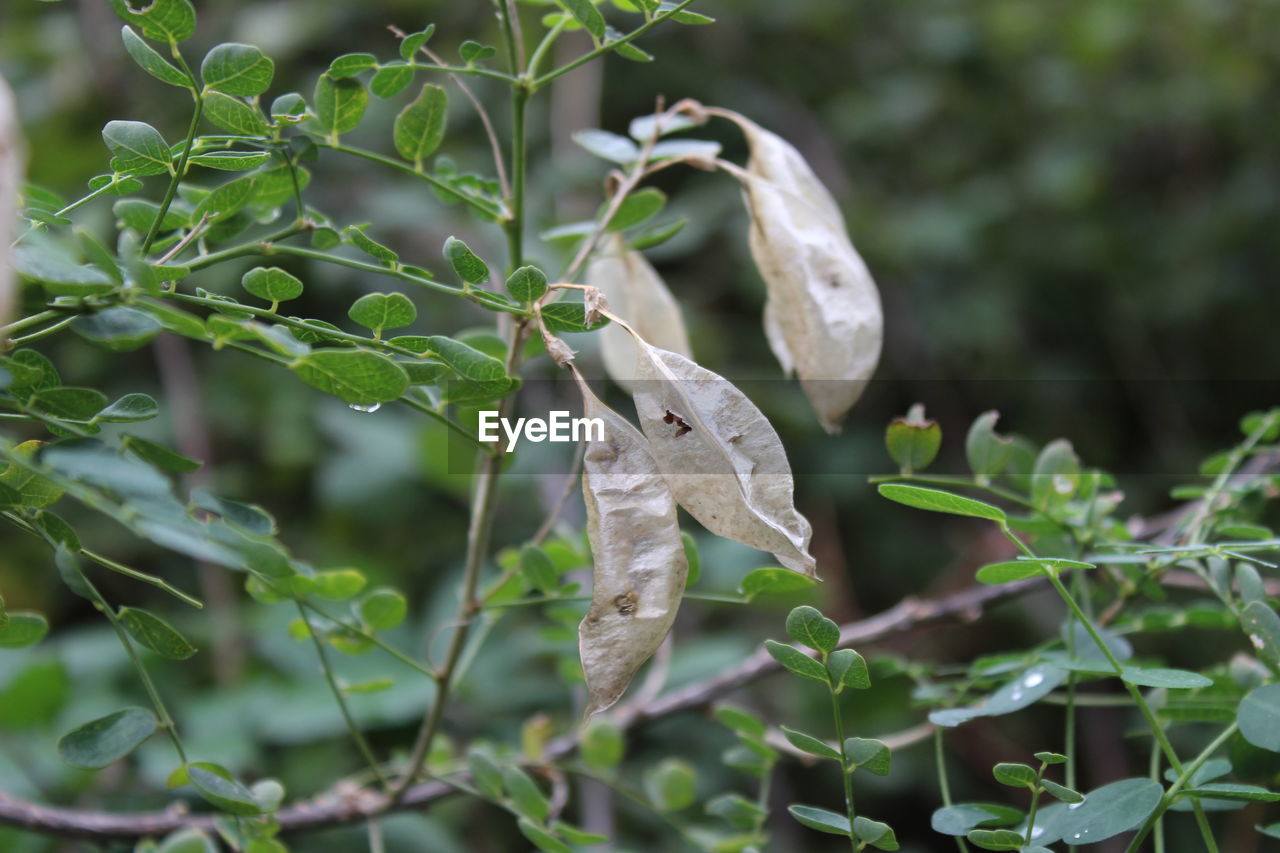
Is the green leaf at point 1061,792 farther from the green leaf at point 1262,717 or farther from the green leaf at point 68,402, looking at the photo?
the green leaf at point 68,402

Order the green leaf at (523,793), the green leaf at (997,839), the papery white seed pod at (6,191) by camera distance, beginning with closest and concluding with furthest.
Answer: the papery white seed pod at (6,191) → the green leaf at (997,839) → the green leaf at (523,793)

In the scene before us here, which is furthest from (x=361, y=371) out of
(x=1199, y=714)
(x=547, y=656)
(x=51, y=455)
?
(x=547, y=656)

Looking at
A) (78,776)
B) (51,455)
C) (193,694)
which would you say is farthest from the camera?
(193,694)

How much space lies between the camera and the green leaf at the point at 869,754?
34cm

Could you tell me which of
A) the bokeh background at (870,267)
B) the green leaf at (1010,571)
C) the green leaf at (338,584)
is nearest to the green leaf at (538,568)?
the green leaf at (338,584)

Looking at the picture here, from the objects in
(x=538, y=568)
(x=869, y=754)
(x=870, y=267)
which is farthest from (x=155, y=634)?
(x=870, y=267)

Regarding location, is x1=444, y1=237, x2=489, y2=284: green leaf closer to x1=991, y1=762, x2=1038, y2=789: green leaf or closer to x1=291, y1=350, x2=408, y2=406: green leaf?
x1=291, y1=350, x2=408, y2=406: green leaf

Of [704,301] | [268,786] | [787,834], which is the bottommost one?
[787,834]

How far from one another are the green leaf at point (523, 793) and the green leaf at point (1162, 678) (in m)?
0.24

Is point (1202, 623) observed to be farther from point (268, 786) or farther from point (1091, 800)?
point (268, 786)

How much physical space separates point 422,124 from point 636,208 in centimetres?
Answer: 10

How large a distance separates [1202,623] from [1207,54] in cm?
117

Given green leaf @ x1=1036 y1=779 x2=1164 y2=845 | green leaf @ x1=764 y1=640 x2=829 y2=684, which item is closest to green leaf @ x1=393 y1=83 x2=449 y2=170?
green leaf @ x1=764 y1=640 x2=829 y2=684

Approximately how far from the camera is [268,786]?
1.42 ft
